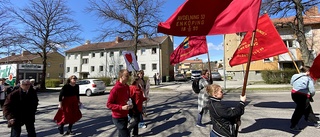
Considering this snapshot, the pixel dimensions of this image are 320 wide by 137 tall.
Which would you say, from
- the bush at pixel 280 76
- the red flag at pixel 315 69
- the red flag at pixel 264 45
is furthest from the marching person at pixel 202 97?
the bush at pixel 280 76

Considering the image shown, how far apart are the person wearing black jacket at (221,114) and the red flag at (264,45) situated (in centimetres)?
205

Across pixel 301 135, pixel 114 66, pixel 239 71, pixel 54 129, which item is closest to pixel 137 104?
pixel 54 129

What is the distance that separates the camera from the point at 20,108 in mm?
4230

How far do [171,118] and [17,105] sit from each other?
181 inches

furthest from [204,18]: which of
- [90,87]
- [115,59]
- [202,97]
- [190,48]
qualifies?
[115,59]

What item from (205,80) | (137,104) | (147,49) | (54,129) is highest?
(147,49)

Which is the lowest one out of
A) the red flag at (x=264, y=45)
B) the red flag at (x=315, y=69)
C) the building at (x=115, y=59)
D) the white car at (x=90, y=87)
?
the white car at (x=90, y=87)

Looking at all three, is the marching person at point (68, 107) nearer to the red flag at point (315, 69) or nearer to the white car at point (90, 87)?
the red flag at point (315, 69)

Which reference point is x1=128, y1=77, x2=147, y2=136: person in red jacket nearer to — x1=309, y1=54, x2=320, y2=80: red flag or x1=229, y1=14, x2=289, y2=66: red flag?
x1=229, y1=14, x2=289, y2=66: red flag

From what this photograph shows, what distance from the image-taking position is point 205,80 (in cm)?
572

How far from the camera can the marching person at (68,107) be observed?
5.38 metres

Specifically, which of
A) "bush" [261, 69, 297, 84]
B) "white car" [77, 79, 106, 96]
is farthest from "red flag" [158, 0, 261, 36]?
"bush" [261, 69, 297, 84]

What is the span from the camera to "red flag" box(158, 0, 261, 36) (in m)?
3.37

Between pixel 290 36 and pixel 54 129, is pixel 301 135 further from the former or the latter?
pixel 290 36
